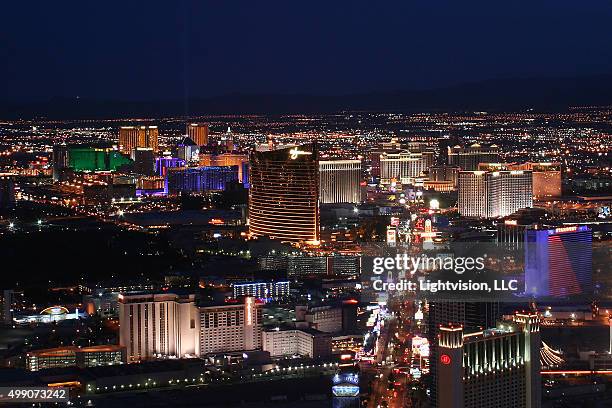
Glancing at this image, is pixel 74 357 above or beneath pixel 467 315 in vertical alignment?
beneath

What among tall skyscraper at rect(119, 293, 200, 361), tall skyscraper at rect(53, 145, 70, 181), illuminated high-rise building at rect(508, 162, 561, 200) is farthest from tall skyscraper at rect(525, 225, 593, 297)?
tall skyscraper at rect(53, 145, 70, 181)

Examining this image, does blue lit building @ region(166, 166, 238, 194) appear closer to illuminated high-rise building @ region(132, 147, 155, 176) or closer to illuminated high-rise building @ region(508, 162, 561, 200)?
illuminated high-rise building @ region(132, 147, 155, 176)

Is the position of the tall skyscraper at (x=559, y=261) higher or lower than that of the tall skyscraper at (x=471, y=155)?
lower

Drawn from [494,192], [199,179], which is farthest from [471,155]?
[199,179]

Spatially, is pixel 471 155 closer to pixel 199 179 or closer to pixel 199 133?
pixel 199 179

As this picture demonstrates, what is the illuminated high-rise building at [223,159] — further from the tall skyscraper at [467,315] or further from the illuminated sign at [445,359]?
the illuminated sign at [445,359]

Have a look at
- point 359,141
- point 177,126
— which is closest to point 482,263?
point 359,141

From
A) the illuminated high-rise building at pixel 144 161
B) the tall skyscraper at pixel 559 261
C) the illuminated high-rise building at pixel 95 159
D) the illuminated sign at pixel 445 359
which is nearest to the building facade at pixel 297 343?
the tall skyscraper at pixel 559 261
